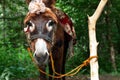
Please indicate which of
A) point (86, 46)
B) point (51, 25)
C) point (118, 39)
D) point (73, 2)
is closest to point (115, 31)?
point (118, 39)

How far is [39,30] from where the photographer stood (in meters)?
5.48

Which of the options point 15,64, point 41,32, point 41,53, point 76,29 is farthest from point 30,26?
point 76,29

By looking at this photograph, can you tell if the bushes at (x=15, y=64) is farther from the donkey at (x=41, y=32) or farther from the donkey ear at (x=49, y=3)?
the donkey at (x=41, y=32)

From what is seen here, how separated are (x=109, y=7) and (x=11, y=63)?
3.11 meters

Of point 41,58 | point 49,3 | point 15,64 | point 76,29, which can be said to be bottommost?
point 41,58

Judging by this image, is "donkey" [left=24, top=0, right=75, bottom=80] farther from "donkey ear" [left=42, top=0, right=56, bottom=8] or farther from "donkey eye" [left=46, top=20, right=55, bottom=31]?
"donkey ear" [left=42, top=0, right=56, bottom=8]

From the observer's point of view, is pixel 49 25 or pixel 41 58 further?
pixel 49 25

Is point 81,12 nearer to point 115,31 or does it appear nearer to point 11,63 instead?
point 115,31

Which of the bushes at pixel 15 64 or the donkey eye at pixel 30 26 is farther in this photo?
the bushes at pixel 15 64

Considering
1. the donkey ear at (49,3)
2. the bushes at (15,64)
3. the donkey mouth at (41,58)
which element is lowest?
the donkey mouth at (41,58)

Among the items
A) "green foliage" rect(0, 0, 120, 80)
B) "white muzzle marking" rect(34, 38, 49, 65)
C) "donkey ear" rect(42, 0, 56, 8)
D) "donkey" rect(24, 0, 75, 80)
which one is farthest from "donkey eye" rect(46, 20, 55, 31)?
"green foliage" rect(0, 0, 120, 80)

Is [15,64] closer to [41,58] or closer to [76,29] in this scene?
[76,29]

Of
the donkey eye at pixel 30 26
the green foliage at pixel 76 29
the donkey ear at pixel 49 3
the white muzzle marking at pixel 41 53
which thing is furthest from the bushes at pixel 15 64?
the white muzzle marking at pixel 41 53

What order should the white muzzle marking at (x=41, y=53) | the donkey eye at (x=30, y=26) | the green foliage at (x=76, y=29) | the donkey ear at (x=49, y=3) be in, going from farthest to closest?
1. the green foliage at (x=76, y=29)
2. the donkey ear at (x=49, y=3)
3. the donkey eye at (x=30, y=26)
4. the white muzzle marking at (x=41, y=53)
